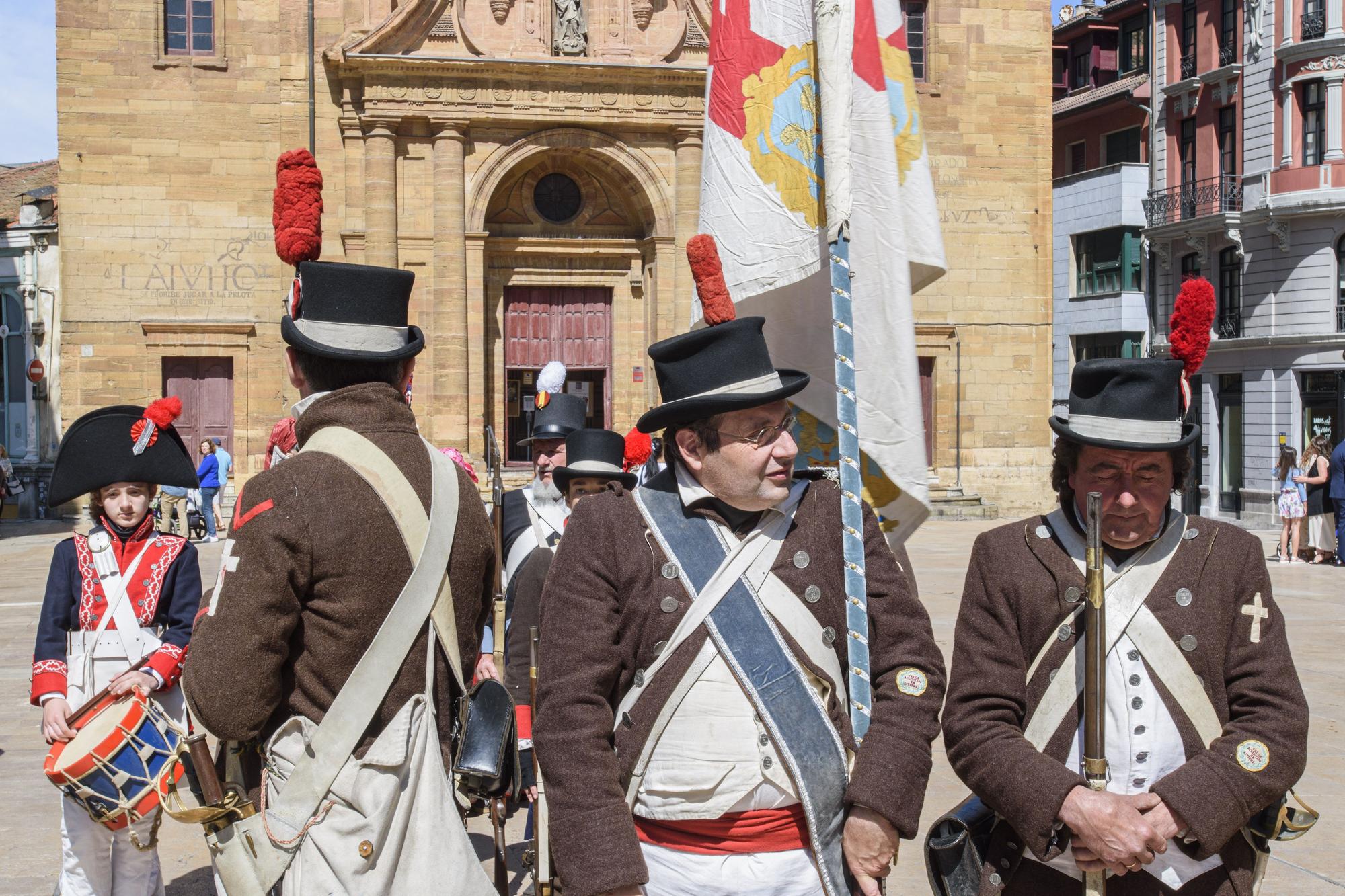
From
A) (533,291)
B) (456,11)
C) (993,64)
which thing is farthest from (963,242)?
(456,11)

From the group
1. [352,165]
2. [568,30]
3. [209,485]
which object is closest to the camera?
[209,485]

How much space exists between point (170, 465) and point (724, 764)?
8.87 ft

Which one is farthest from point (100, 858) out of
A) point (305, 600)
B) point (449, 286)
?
point (449, 286)

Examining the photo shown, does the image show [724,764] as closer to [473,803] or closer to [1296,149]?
[473,803]

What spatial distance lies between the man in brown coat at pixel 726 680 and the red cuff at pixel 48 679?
2.28 m

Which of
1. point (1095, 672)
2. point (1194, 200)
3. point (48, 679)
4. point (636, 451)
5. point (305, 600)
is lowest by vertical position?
point (48, 679)

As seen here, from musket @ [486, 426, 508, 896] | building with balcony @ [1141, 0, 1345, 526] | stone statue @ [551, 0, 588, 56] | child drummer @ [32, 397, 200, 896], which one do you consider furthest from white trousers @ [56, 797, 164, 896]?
building with balcony @ [1141, 0, 1345, 526]

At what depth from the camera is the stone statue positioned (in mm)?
23172

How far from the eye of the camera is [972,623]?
130 inches

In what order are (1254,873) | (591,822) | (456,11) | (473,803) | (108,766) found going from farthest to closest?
(456,11) < (108,766) < (473,803) < (1254,873) < (591,822)

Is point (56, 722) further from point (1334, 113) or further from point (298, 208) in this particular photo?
point (1334, 113)

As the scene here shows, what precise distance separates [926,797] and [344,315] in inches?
195

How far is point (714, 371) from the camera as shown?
3.13 m

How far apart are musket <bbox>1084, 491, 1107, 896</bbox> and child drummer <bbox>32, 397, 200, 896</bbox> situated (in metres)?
2.98
